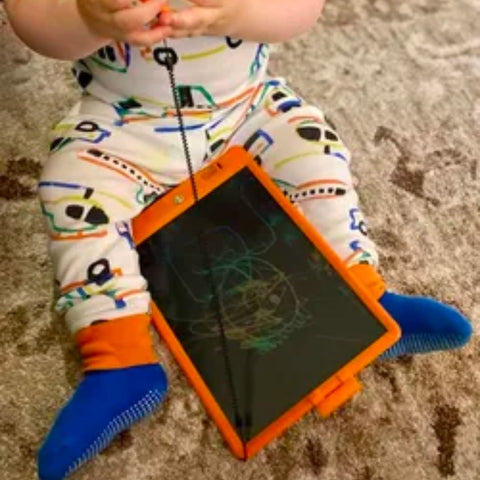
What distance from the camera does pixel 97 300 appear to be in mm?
728

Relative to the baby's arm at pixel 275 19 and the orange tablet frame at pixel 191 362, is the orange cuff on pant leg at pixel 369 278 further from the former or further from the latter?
the baby's arm at pixel 275 19

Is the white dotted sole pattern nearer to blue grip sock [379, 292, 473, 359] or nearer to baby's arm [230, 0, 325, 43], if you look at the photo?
blue grip sock [379, 292, 473, 359]

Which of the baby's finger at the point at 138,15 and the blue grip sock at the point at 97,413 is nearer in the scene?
the baby's finger at the point at 138,15

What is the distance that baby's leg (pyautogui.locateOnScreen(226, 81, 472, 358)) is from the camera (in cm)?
76

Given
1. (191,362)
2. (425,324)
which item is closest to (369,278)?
(425,324)

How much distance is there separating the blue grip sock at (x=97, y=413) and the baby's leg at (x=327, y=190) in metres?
0.22

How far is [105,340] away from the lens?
729 mm

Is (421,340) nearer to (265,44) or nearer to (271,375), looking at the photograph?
(271,375)

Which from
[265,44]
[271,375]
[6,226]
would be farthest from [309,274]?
[6,226]

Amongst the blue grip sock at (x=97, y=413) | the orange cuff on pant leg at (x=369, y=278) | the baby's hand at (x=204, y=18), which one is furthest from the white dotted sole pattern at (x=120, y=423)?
the baby's hand at (x=204, y=18)

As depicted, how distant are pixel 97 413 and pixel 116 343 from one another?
64 millimetres

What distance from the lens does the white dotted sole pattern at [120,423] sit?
70cm

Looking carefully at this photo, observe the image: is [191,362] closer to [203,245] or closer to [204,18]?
[203,245]

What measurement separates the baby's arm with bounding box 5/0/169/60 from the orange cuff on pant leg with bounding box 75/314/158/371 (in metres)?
0.25
